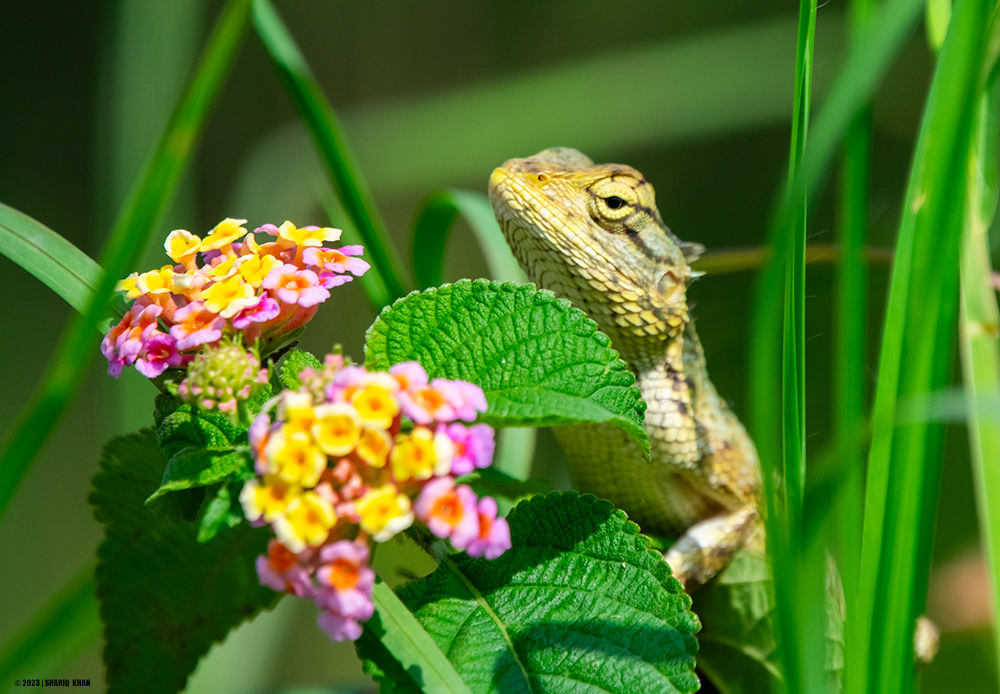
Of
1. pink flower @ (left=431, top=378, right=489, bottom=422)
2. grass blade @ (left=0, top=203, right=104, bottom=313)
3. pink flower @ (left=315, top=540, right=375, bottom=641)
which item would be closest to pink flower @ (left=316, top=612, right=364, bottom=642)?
pink flower @ (left=315, top=540, right=375, bottom=641)

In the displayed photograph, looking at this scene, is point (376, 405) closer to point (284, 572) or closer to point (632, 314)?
→ point (284, 572)

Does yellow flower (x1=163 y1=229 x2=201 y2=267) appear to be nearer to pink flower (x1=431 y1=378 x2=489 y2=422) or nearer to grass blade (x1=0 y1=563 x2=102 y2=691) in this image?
pink flower (x1=431 y1=378 x2=489 y2=422)

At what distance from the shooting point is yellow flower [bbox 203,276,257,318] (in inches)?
34.0

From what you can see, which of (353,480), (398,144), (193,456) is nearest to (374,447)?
(353,480)

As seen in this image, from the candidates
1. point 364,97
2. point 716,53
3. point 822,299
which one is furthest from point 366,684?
point 364,97

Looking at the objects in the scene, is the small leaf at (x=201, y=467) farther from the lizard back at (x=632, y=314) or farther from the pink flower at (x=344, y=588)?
the lizard back at (x=632, y=314)

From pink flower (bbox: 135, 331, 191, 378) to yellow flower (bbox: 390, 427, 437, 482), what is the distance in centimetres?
32

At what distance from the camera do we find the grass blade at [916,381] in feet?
2.98

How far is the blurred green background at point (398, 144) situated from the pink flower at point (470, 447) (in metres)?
1.13

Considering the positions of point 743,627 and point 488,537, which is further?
point 743,627

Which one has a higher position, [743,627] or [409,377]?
[409,377]

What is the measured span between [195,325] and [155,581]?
1.44ft

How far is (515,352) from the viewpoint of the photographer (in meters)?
0.97

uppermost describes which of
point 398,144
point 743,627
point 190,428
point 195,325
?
point 398,144
